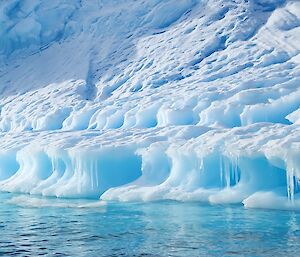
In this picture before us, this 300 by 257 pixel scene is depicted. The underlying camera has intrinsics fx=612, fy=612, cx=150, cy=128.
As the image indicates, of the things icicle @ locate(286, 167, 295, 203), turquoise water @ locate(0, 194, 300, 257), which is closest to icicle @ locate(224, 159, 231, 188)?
turquoise water @ locate(0, 194, 300, 257)

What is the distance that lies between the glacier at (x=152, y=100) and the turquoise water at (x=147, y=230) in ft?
3.10

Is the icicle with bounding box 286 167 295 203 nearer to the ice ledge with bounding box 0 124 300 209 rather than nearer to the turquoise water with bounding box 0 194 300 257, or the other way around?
the ice ledge with bounding box 0 124 300 209

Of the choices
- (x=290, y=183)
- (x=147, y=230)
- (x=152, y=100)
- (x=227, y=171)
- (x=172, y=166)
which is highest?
(x=152, y=100)

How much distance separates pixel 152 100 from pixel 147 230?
340 inches

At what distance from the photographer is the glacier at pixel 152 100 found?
1318 cm

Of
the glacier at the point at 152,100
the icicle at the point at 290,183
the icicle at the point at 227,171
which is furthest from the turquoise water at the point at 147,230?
the glacier at the point at 152,100

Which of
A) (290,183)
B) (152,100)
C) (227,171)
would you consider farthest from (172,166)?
(152,100)

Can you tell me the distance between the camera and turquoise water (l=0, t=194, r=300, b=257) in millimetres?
8477

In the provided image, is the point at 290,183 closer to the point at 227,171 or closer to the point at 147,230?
the point at 227,171

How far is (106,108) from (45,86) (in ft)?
18.4

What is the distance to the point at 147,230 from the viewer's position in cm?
1014

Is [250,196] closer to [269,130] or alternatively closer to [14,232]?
[269,130]

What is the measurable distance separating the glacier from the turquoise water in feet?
3.10

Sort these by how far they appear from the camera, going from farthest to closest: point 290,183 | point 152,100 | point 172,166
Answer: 1. point 152,100
2. point 172,166
3. point 290,183
